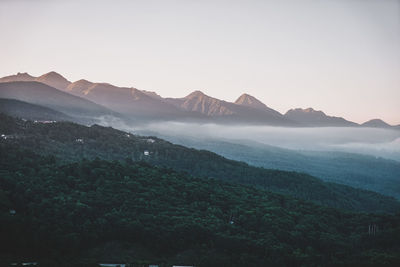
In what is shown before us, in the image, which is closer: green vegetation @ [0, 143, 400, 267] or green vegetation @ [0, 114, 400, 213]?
green vegetation @ [0, 143, 400, 267]

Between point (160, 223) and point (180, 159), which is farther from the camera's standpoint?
point (180, 159)

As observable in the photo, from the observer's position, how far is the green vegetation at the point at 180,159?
12269cm

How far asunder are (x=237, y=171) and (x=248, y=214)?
64.8m

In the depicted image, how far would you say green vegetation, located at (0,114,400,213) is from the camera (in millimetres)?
122688

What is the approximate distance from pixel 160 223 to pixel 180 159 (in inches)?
3044

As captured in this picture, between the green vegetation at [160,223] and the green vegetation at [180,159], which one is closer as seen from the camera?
the green vegetation at [160,223]

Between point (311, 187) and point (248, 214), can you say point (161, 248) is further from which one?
point (311, 187)

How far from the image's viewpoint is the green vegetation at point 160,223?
5244cm

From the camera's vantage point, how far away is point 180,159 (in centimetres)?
13938

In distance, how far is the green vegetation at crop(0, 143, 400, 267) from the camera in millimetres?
52438

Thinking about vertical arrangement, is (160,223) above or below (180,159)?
below

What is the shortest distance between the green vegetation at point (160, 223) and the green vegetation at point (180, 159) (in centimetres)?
3500

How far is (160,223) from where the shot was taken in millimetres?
62188

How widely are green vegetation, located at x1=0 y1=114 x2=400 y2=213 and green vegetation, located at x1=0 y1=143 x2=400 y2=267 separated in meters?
35.0
